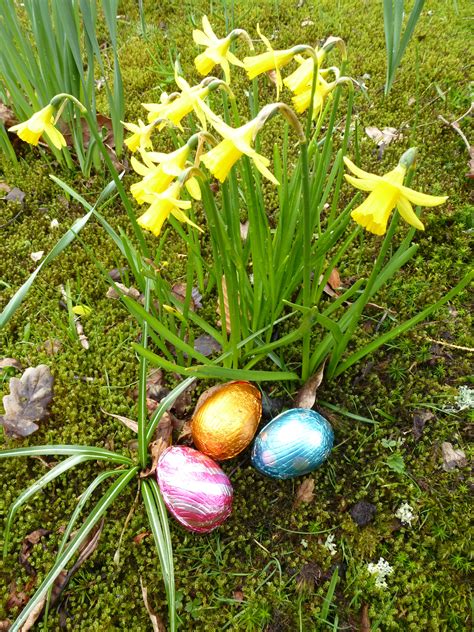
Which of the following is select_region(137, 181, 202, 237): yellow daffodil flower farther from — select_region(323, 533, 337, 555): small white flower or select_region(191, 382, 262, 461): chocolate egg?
select_region(323, 533, 337, 555): small white flower

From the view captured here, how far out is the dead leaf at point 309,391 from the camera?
1616mm

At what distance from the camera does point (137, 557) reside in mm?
1412

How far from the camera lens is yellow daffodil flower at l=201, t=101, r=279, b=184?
3.02 feet

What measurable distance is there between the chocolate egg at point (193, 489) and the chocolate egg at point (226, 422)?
0.06 metres

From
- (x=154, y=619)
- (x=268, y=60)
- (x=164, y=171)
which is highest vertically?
(x=268, y=60)

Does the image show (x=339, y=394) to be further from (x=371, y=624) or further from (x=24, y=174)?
(x=24, y=174)

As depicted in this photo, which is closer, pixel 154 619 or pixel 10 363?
pixel 154 619

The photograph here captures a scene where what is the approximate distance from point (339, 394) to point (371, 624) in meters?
0.67

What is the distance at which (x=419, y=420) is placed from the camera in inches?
65.4

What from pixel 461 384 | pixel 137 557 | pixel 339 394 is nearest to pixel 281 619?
pixel 137 557

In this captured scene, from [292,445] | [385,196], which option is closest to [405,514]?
[292,445]

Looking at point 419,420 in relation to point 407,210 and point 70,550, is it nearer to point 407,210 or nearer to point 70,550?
point 407,210

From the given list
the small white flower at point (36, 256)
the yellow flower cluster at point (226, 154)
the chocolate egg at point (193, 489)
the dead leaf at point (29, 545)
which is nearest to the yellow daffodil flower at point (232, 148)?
the yellow flower cluster at point (226, 154)

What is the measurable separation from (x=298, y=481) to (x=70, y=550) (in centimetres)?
69
